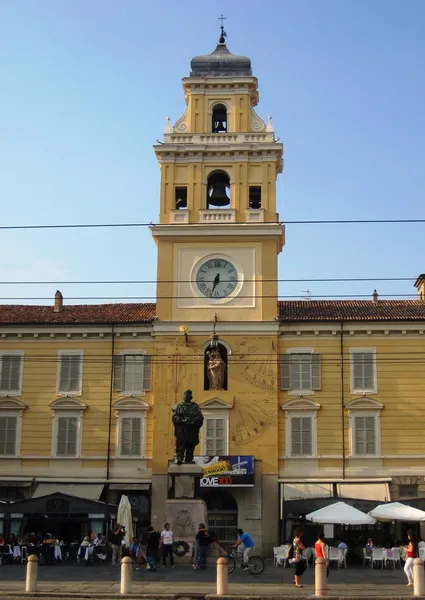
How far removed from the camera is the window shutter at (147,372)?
42344 mm

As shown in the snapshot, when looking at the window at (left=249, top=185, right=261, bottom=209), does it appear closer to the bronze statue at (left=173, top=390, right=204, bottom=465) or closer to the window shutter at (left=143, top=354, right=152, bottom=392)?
the window shutter at (left=143, top=354, right=152, bottom=392)

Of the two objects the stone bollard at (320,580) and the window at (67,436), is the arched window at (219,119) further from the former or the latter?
the stone bollard at (320,580)

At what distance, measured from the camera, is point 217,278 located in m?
42.9

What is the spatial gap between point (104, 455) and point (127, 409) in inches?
87.9

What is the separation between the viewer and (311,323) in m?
42.1

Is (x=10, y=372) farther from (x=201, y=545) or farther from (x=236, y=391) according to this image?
Result: (x=201, y=545)

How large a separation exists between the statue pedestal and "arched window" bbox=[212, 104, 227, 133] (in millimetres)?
20786

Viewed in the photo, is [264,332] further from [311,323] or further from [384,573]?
[384,573]

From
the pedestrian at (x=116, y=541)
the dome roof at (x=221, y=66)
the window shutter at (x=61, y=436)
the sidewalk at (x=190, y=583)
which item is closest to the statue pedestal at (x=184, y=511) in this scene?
the sidewalk at (x=190, y=583)

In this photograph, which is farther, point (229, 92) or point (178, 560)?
point (229, 92)

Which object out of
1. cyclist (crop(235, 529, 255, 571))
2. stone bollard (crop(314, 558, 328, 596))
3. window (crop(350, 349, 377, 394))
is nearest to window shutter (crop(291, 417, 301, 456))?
window (crop(350, 349, 377, 394))

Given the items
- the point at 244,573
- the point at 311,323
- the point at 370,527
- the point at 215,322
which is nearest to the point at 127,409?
the point at 215,322

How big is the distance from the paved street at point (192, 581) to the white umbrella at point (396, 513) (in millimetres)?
2192

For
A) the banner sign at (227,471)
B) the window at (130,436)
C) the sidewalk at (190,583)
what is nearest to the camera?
the sidewalk at (190,583)
